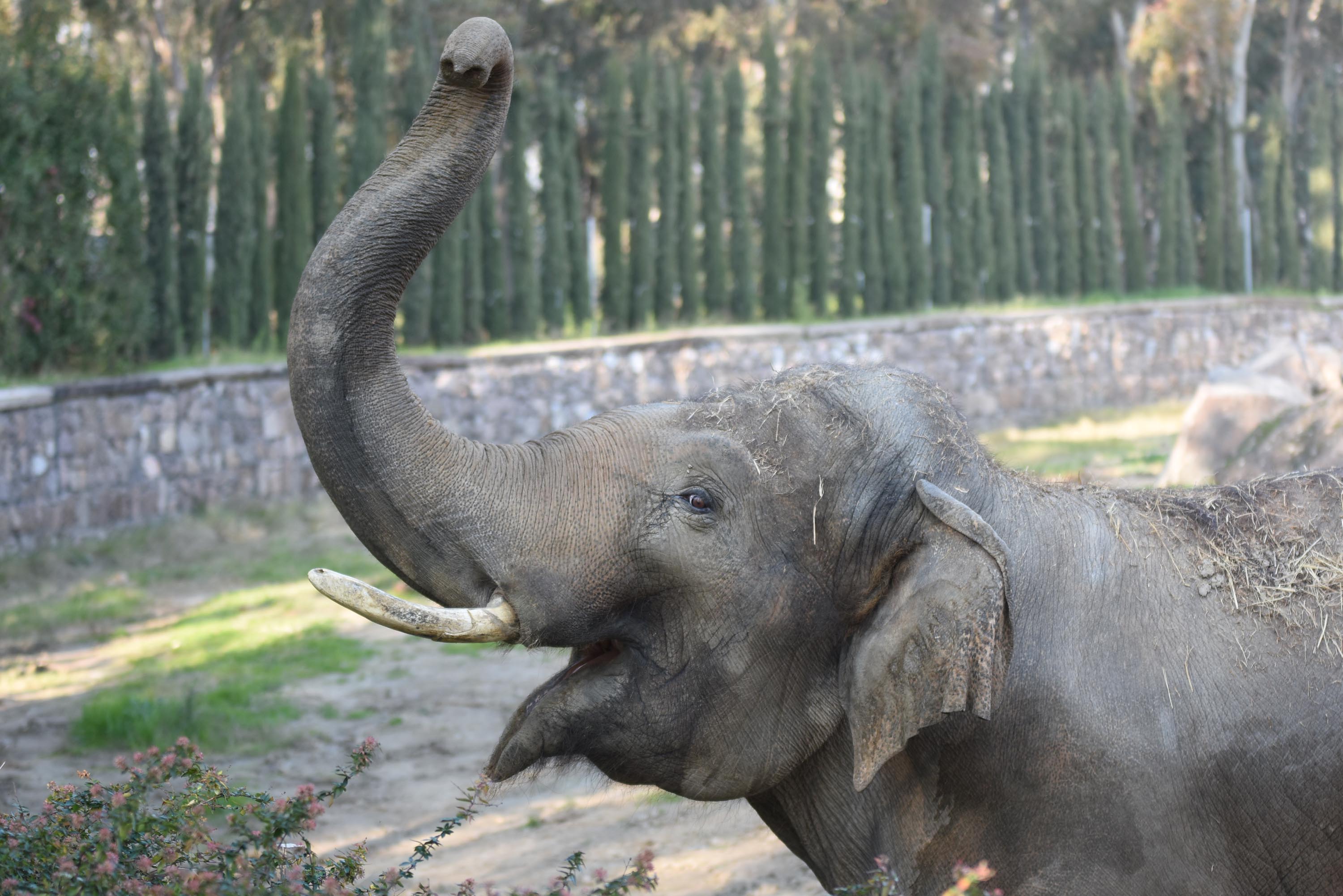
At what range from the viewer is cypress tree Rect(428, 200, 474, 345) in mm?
15297

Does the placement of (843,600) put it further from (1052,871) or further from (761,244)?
(761,244)

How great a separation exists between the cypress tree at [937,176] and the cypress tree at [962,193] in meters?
0.15

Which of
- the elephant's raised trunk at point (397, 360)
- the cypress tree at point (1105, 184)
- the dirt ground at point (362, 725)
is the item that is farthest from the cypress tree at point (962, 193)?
the elephant's raised trunk at point (397, 360)

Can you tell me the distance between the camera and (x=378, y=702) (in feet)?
24.0

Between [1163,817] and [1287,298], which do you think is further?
[1287,298]

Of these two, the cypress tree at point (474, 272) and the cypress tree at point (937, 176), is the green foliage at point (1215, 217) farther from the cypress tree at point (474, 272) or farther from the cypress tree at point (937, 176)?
the cypress tree at point (474, 272)

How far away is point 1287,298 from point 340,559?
1808 cm

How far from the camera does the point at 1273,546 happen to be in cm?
281

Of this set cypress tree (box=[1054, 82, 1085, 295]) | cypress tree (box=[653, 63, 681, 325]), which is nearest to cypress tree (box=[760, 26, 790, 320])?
cypress tree (box=[653, 63, 681, 325])

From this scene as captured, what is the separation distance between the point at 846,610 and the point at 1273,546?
92cm

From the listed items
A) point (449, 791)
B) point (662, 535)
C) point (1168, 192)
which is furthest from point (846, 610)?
point (1168, 192)

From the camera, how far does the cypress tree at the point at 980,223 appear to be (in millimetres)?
20438

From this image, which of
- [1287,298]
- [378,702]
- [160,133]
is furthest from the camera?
[1287,298]

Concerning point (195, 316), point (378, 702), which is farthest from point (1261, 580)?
point (195, 316)
